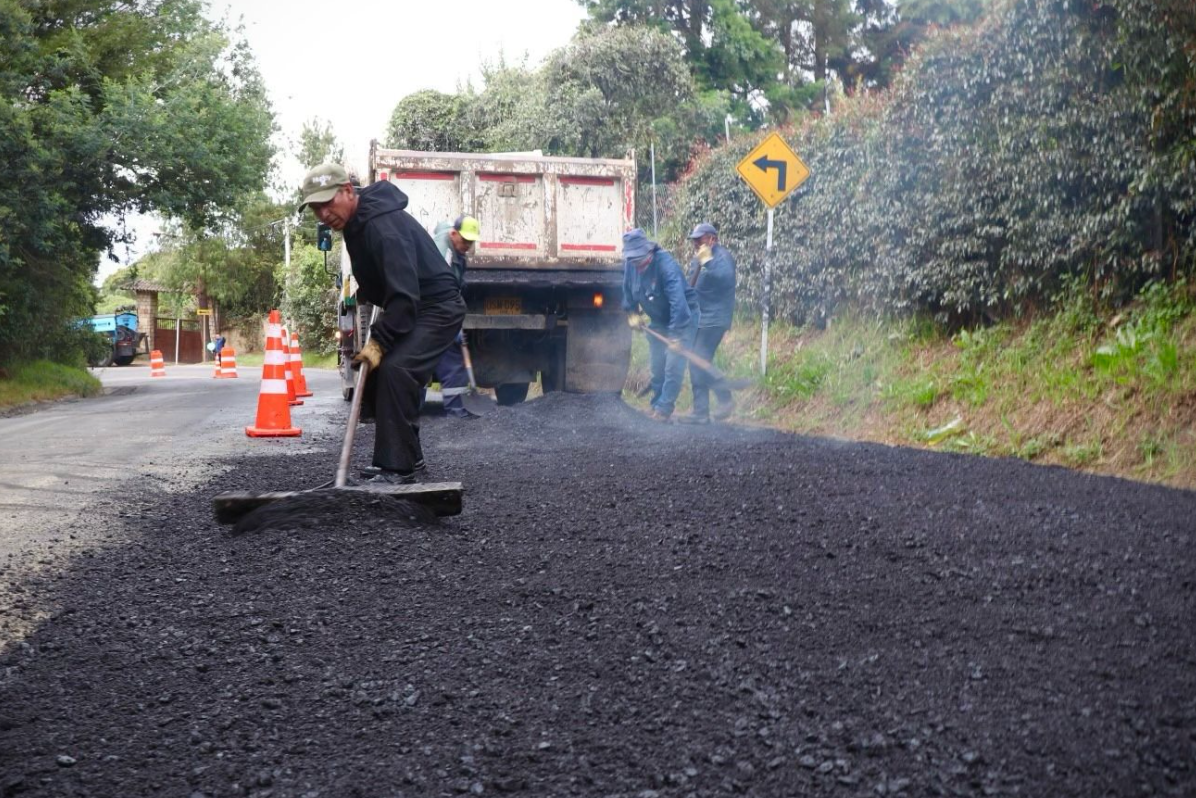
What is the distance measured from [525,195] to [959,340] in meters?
4.35

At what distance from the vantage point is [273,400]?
10258mm

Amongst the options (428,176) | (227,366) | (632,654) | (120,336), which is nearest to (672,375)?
(428,176)

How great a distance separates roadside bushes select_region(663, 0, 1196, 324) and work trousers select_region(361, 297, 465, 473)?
16.1 feet

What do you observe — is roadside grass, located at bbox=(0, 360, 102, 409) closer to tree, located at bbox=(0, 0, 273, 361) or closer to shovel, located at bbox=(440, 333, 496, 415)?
tree, located at bbox=(0, 0, 273, 361)

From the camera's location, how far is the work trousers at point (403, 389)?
561 centimetres

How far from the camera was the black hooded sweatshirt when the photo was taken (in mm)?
5473

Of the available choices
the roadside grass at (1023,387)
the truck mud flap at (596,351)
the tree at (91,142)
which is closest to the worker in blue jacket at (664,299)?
the truck mud flap at (596,351)

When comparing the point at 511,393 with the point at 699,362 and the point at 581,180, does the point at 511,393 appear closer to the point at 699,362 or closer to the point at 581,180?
the point at 581,180

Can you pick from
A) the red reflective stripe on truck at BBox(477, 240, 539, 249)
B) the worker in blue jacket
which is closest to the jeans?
the worker in blue jacket

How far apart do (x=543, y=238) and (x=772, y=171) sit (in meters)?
2.50

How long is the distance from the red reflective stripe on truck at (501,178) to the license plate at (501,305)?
3.82ft

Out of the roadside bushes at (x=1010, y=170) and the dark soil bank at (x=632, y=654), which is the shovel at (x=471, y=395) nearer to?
the roadside bushes at (x=1010, y=170)

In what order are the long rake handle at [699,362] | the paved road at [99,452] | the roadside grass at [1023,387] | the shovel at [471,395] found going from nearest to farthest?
the paved road at [99,452] < the roadside grass at [1023,387] < the long rake handle at [699,362] < the shovel at [471,395]

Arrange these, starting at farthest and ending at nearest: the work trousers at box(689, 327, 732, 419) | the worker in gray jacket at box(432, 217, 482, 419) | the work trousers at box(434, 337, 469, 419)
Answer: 1. the work trousers at box(434, 337, 469, 419)
2. the work trousers at box(689, 327, 732, 419)
3. the worker in gray jacket at box(432, 217, 482, 419)
